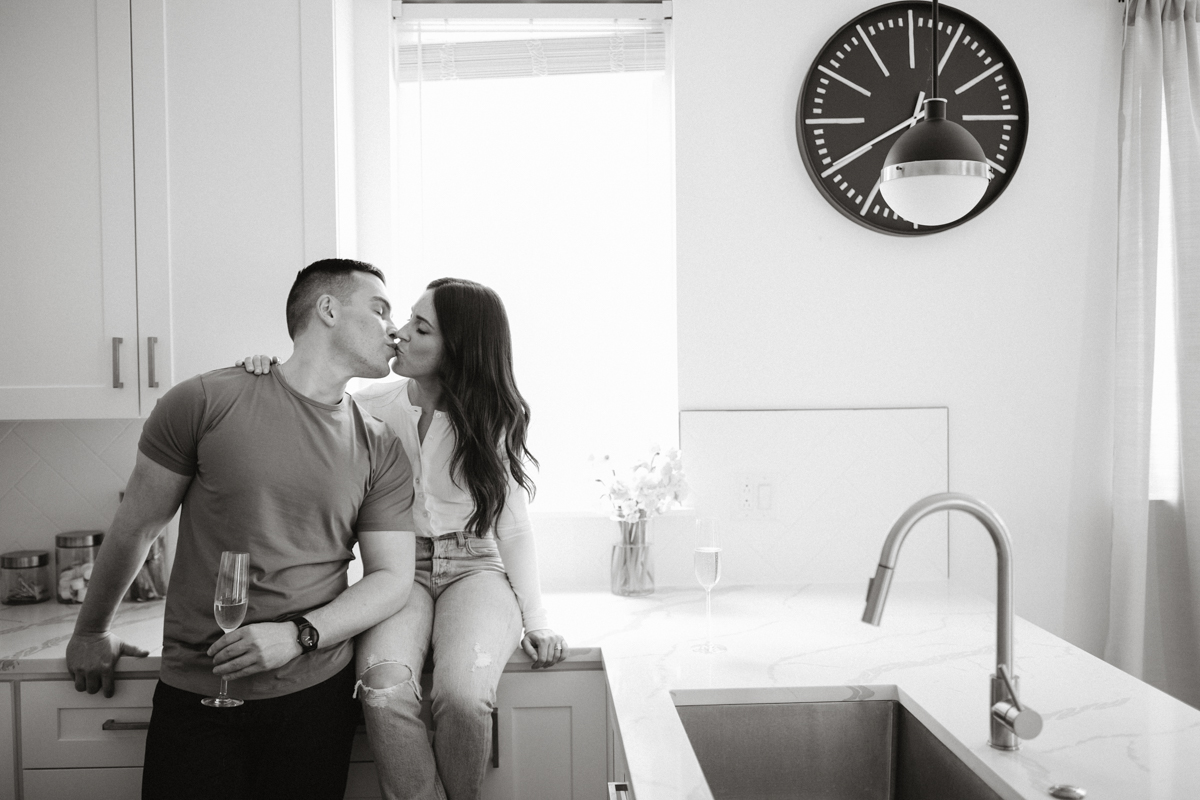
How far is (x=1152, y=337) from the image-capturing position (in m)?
2.37

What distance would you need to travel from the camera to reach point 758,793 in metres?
1.59

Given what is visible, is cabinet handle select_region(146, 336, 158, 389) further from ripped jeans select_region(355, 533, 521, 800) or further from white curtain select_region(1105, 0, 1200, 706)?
white curtain select_region(1105, 0, 1200, 706)

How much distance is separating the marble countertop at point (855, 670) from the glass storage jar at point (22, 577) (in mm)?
32

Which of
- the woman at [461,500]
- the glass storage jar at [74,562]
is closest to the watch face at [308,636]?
the woman at [461,500]

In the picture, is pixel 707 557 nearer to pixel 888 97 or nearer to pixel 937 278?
pixel 937 278

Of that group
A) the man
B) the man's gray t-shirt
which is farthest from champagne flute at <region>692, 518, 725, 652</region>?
the man's gray t-shirt

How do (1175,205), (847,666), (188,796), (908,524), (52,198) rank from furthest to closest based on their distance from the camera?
(1175,205), (52,198), (847,666), (188,796), (908,524)

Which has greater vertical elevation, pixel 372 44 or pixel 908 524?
pixel 372 44

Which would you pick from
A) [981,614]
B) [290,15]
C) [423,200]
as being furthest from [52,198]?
[981,614]

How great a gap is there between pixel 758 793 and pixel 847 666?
0.31 m

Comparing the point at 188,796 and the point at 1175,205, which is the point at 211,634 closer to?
the point at 188,796

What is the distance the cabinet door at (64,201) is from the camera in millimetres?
2078

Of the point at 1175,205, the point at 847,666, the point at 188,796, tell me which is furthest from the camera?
the point at 1175,205

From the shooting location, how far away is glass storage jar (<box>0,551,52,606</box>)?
223 centimetres
